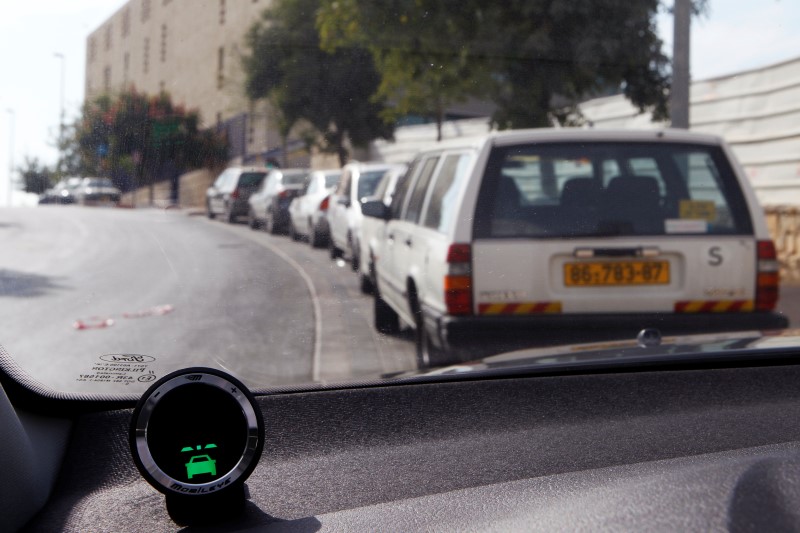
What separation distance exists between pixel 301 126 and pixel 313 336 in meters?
0.62

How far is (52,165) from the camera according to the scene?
104 inches

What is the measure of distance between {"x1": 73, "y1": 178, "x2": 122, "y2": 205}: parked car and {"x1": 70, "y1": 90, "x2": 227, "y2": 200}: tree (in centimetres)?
3

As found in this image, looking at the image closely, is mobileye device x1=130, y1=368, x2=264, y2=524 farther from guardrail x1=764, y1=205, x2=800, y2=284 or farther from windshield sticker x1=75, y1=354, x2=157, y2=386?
guardrail x1=764, y1=205, x2=800, y2=284

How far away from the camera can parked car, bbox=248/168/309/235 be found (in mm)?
2842


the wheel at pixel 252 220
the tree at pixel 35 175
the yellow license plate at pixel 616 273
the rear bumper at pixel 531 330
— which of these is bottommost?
the rear bumper at pixel 531 330

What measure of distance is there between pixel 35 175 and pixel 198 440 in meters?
1.13

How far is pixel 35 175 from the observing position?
2668mm

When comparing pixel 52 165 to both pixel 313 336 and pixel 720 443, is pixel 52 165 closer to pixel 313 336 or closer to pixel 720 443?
pixel 313 336

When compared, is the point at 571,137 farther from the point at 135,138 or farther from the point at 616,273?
the point at 135,138

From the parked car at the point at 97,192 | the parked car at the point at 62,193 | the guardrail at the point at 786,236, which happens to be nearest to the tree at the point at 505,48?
the guardrail at the point at 786,236

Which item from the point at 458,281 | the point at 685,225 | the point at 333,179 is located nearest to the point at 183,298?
the point at 333,179

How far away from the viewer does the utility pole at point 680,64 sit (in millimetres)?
2861

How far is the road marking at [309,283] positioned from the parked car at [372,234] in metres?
0.15

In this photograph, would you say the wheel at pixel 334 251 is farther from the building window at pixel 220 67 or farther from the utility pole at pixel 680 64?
the utility pole at pixel 680 64
